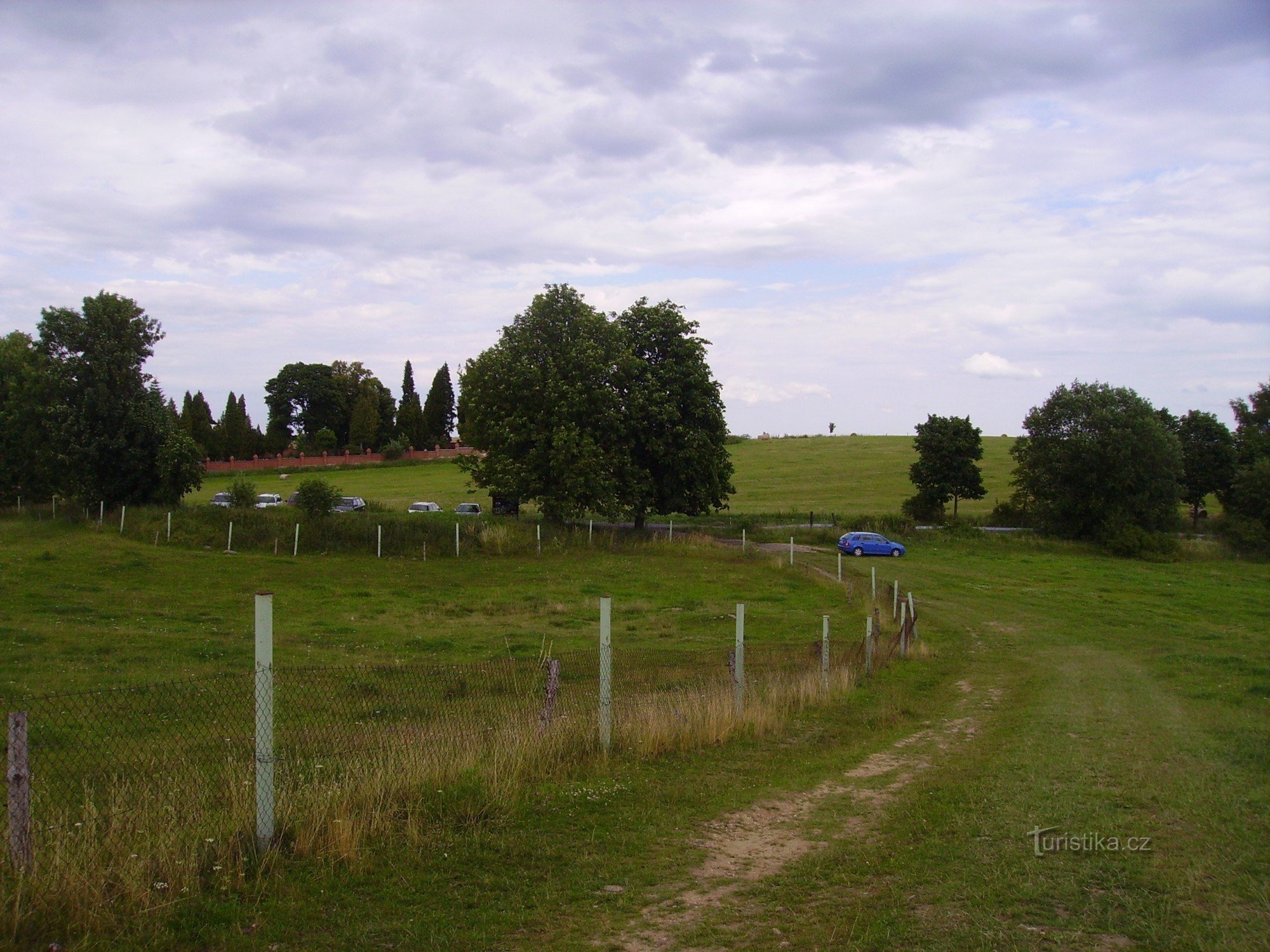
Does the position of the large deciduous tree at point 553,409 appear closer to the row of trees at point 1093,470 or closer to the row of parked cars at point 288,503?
the row of parked cars at point 288,503

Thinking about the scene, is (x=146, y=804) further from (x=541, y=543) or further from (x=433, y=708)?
(x=541, y=543)

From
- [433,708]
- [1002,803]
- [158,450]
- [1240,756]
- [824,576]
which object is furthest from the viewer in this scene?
[158,450]

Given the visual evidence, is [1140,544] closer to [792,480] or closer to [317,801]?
[792,480]

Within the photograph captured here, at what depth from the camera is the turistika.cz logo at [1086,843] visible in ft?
22.1

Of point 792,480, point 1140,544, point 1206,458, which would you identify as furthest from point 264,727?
point 792,480

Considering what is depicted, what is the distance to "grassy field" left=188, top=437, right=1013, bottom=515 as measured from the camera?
6944 cm

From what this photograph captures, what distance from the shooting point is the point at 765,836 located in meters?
7.48

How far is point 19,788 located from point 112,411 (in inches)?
1743

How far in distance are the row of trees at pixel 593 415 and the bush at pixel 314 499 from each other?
671 cm

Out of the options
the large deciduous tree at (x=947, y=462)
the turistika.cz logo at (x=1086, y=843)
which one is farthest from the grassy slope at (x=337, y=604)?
the large deciduous tree at (x=947, y=462)

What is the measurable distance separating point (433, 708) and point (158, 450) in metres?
37.0

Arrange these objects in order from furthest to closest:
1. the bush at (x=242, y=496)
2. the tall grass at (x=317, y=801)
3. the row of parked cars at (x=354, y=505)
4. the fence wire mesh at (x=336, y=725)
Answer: the row of parked cars at (x=354, y=505), the bush at (x=242, y=496), the fence wire mesh at (x=336, y=725), the tall grass at (x=317, y=801)

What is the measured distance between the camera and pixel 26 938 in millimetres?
4992

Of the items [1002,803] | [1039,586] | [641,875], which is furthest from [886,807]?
[1039,586]
